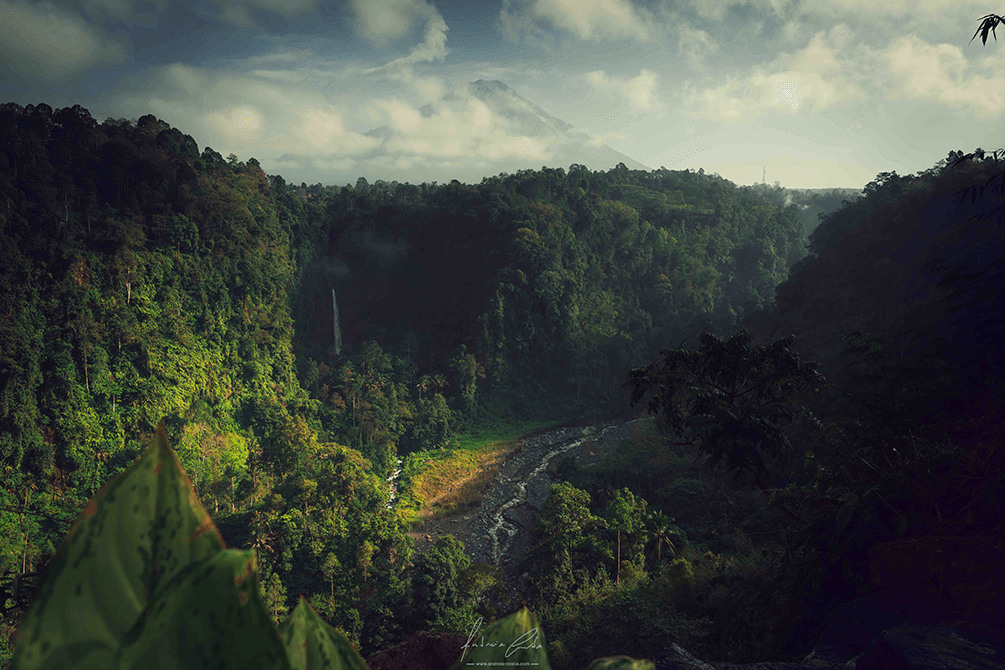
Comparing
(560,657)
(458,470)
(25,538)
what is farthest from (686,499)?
(25,538)

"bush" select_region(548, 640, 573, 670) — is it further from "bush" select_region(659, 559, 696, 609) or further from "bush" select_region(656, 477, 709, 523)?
"bush" select_region(656, 477, 709, 523)

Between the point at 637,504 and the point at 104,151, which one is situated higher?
the point at 104,151

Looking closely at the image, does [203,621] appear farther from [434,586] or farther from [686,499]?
[686,499]

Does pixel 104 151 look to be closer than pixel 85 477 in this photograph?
No

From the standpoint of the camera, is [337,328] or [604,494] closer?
[604,494]

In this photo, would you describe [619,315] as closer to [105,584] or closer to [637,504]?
[637,504]

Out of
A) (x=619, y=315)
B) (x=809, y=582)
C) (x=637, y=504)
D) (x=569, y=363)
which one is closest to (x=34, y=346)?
(x=637, y=504)
